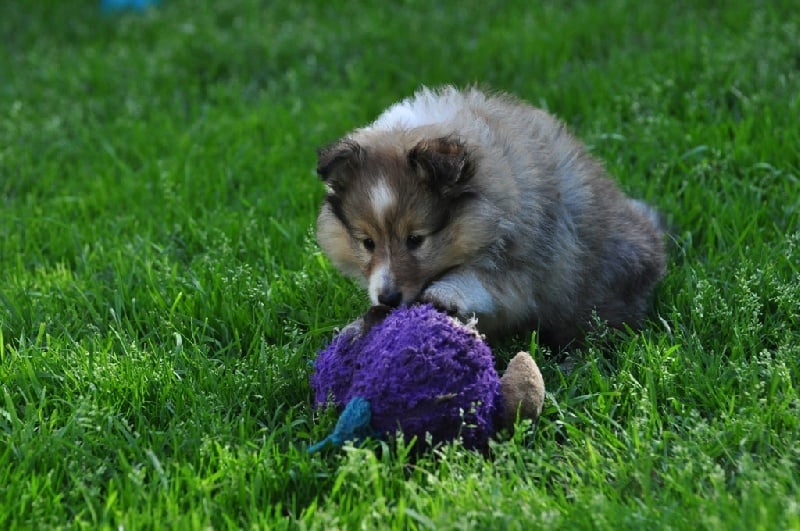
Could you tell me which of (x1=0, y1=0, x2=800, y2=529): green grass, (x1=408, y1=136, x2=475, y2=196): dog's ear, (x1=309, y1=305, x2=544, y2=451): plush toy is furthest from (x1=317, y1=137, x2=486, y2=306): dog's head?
(x1=0, y1=0, x2=800, y2=529): green grass

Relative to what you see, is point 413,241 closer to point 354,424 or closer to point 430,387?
point 430,387

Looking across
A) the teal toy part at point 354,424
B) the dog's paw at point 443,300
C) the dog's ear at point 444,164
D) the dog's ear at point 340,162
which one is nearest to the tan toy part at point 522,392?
the dog's paw at point 443,300

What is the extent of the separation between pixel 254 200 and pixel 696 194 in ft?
7.73

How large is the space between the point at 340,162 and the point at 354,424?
3.73 feet

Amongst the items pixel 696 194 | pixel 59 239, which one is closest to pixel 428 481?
pixel 696 194

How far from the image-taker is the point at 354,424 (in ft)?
A: 11.0

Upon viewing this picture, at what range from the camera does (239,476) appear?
3.28 metres

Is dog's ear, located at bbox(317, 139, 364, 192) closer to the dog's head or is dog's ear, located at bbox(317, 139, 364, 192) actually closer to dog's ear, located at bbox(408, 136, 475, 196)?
the dog's head

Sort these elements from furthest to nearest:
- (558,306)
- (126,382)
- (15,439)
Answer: (558,306), (126,382), (15,439)

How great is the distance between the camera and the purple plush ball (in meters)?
3.34

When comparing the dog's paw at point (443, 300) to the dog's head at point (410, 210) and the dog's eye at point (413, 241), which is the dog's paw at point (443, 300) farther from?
the dog's eye at point (413, 241)

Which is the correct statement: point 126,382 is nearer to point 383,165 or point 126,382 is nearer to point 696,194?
point 383,165

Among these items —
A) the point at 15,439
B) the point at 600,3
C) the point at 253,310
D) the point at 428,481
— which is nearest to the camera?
the point at 428,481

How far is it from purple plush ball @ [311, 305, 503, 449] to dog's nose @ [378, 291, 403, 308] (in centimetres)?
27
